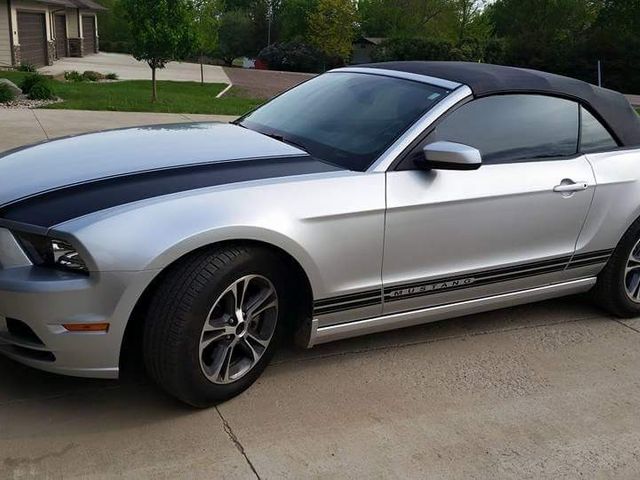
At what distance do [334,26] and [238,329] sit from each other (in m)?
47.8

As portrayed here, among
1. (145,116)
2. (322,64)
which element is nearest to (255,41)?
(322,64)

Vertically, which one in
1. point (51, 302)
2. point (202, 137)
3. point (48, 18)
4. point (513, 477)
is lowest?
point (513, 477)

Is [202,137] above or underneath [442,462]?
above

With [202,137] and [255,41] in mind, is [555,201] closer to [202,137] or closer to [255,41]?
[202,137]

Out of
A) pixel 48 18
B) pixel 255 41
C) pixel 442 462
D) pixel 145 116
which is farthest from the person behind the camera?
pixel 255 41

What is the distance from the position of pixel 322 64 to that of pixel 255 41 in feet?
81.2

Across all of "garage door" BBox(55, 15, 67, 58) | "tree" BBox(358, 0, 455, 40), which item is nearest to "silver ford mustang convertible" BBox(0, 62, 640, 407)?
"garage door" BBox(55, 15, 67, 58)

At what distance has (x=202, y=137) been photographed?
3857 millimetres

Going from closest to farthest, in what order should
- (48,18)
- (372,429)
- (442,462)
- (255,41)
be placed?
(442,462) < (372,429) < (48,18) < (255,41)

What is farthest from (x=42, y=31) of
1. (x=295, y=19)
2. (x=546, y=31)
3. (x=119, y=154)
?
(x=295, y=19)

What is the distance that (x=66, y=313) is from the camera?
2.72 metres

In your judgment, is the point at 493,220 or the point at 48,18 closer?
the point at 493,220

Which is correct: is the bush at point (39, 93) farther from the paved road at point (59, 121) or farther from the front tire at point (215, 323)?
the front tire at point (215, 323)

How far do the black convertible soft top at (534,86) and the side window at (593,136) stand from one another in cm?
4
